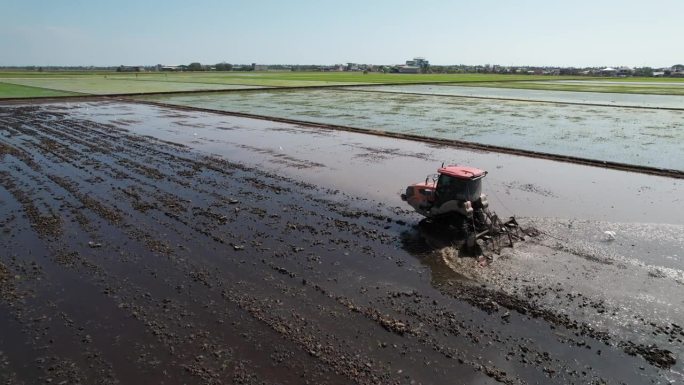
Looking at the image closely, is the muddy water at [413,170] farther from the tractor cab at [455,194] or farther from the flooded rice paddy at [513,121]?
the flooded rice paddy at [513,121]

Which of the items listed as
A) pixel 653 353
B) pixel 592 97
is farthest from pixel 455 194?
pixel 592 97

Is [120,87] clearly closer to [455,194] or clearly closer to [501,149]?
[501,149]

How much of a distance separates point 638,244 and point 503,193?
4.77 metres

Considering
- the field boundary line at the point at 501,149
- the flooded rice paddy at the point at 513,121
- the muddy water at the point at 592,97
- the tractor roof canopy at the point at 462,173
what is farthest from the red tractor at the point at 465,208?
the muddy water at the point at 592,97

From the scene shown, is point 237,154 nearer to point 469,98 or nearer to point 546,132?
point 546,132

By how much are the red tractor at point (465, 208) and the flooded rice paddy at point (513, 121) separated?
12.5 m

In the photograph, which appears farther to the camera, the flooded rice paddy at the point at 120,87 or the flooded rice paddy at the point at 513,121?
the flooded rice paddy at the point at 120,87

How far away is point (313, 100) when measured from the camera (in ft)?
165

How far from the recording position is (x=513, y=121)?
33.7 metres

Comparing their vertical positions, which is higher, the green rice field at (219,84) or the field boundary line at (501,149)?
the green rice field at (219,84)

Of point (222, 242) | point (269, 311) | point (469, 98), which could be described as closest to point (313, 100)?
point (469, 98)

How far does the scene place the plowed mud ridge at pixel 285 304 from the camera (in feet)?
22.8

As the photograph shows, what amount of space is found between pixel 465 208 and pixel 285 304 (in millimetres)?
4800

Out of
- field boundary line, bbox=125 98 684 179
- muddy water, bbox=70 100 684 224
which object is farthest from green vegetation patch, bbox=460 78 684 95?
muddy water, bbox=70 100 684 224
